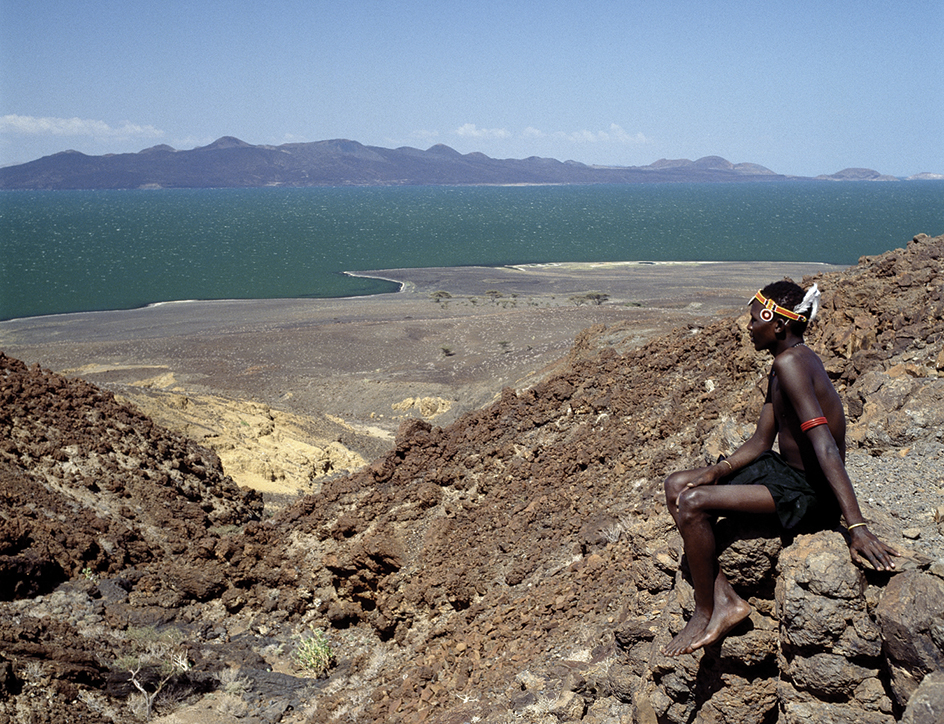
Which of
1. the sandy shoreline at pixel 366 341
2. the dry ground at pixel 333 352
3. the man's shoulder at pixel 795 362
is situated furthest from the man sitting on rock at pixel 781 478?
the sandy shoreline at pixel 366 341

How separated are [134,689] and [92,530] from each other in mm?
2941

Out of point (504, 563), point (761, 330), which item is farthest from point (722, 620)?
point (504, 563)

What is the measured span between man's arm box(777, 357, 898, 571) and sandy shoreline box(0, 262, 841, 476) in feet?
40.9

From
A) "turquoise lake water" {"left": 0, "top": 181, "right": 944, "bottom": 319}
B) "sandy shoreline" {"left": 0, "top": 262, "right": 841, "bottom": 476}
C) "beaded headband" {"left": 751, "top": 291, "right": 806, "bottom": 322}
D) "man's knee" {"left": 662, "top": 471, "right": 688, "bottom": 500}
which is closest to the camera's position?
"beaded headband" {"left": 751, "top": 291, "right": 806, "bottom": 322}

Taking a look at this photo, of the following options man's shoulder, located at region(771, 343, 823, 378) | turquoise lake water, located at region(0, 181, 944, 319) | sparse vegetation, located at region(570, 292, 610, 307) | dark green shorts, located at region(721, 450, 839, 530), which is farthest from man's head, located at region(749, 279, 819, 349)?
turquoise lake water, located at region(0, 181, 944, 319)

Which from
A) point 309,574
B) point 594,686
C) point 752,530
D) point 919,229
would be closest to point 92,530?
point 309,574

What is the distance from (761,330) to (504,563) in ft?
15.2

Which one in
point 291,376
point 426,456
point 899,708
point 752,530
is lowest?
point 291,376

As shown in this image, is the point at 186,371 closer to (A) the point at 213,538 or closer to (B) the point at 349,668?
(A) the point at 213,538

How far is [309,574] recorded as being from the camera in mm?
9812

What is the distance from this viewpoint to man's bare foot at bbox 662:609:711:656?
4.02 meters

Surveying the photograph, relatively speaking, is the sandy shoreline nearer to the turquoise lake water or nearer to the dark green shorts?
the turquoise lake water

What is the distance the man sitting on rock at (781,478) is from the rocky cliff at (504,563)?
0.13 meters

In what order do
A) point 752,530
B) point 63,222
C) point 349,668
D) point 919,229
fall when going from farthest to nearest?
point 63,222, point 919,229, point 349,668, point 752,530
